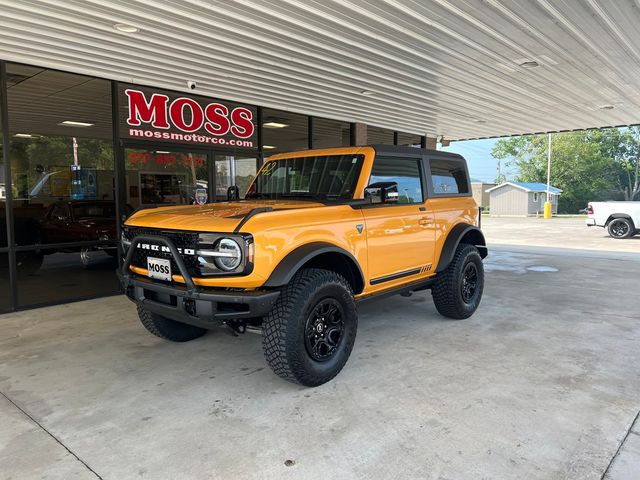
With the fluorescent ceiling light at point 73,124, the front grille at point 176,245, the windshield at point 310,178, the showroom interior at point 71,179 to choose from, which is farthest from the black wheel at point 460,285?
the fluorescent ceiling light at point 73,124

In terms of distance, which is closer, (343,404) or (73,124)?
(343,404)

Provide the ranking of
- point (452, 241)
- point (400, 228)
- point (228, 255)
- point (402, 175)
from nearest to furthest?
point (228, 255) < point (400, 228) < point (402, 175) < point (452, 241)

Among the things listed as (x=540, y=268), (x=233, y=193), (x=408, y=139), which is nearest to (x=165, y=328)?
(x=233, y=193)

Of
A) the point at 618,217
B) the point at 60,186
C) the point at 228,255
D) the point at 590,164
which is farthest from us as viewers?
the point at 590,164

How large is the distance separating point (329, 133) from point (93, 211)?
5627 millimetres

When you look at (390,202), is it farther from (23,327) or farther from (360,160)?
(23,327)

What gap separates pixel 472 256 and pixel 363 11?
2878mm

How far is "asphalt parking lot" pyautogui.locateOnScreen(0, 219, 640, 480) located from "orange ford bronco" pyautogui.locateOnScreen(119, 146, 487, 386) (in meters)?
0.34

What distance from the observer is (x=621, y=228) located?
14.6 meters

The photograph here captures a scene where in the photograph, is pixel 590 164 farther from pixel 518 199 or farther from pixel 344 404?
pixel 344 404

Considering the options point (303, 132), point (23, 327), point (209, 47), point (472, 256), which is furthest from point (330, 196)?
point (303, 132)

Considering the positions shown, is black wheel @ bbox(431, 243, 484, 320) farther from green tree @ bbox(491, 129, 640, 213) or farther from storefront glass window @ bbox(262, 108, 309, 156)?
green tree @ bbox(491, 129, 640, 213)

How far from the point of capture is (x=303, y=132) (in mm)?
10000

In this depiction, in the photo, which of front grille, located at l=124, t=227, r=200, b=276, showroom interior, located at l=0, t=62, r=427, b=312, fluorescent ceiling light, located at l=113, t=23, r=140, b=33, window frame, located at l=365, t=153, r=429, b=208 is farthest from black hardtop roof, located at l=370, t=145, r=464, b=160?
showroom interior, located at l=0, t=62, r=427, b=312
